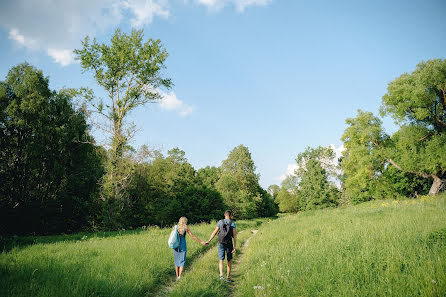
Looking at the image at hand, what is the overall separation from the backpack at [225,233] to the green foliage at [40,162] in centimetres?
1552

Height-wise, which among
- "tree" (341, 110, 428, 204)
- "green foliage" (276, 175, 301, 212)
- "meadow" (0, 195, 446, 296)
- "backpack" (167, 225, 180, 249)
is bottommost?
"green foliage" (276, 175, 301, 212)

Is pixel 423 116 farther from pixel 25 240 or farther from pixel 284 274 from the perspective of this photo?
pixel 25 240

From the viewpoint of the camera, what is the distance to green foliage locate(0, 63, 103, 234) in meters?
19.4

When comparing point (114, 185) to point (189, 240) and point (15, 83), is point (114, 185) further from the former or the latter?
point (15, 83)

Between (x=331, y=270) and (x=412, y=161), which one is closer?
(x=331, y=270)

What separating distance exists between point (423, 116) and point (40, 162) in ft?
130

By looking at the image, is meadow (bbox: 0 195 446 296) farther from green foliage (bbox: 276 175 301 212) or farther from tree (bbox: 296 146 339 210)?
green foliage (bbox: 276 175 301 212)

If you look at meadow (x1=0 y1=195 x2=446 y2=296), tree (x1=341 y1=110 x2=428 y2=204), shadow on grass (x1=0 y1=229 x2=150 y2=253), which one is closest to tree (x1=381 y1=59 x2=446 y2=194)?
tree (x1=341 y1=110 x2=428 y2=204)

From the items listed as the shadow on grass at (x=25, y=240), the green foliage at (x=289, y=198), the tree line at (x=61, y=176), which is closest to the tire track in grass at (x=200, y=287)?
the shadow on grass at (x=25, y=240)

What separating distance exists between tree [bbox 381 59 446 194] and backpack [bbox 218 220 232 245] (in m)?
23.3

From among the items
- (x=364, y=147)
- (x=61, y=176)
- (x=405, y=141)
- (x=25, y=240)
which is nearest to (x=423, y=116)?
(x=405, y=141)

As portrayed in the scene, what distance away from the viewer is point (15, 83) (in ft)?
68.1

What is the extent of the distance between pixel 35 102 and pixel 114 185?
1305 cm

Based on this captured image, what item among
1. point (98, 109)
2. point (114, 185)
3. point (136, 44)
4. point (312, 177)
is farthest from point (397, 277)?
point (312, 177)
